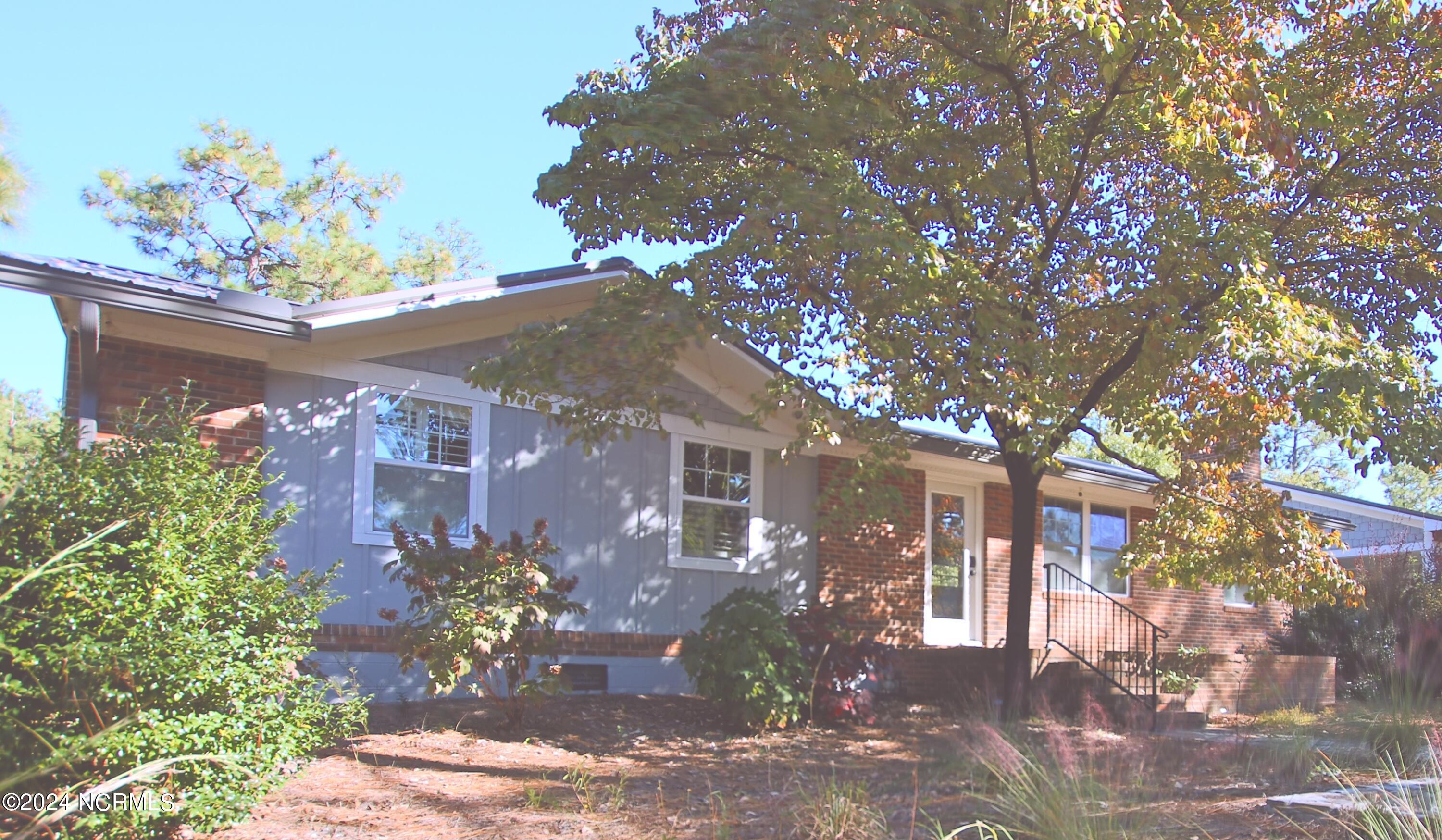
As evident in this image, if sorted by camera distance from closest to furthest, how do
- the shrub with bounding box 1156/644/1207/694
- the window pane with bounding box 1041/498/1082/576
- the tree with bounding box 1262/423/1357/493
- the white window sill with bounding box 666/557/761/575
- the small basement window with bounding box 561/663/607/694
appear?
the small basement window with bounding box 561/663/607/694 < the white window sill with bounding box 666/557/761/575 < the shrub with bounding box 1156/644/1207/694 < the window pane with bounding box 1041/498/1082/576 < the tree with bounding box 1262/423/1357/493

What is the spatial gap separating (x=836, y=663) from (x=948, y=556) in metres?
4.63

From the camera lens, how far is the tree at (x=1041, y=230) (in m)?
7.98

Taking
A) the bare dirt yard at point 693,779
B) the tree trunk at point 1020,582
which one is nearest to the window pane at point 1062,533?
the tree trunk at point 1020,582

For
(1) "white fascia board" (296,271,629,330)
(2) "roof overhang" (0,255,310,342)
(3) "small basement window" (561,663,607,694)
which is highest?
(1) "white fascia board" (296,271,629,330)

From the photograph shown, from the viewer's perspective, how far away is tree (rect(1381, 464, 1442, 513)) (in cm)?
5212

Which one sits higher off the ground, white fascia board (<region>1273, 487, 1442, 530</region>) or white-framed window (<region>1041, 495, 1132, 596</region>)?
white fascia board (<region>1273, 487, 1442, 530</region>)

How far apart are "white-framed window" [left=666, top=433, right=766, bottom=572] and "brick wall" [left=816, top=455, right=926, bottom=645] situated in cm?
91

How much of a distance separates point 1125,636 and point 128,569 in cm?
1425

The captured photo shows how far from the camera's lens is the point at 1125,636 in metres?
16.1

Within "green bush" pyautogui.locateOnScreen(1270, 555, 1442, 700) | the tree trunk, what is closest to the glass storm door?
the tree trunk

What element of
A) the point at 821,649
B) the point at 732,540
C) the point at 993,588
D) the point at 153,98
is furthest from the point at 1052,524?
the point at 153,98

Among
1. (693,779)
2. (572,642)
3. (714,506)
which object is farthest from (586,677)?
(693,779)

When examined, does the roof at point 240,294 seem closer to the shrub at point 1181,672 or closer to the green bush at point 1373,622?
the shrub at point 1181,672

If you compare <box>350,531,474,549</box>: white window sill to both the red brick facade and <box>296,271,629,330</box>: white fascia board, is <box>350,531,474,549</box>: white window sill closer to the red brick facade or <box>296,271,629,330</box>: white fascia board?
<box>296,271,629,330</box>: white fascia board
